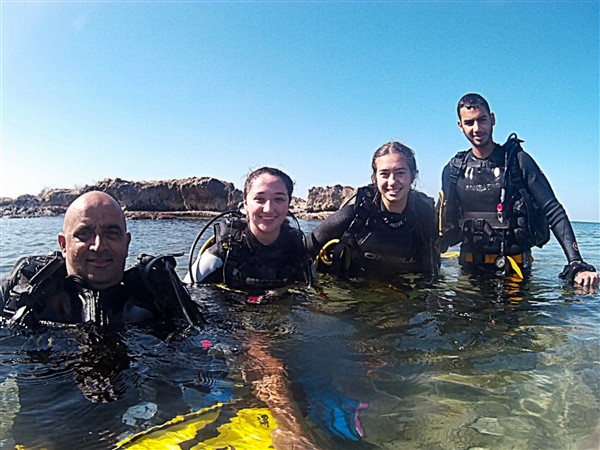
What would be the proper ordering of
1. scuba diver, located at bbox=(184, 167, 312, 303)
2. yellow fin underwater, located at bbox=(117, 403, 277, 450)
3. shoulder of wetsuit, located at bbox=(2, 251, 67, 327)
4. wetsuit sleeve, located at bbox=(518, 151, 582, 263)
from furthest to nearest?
1. wetsuit sleeve, located at bbox=(518, 151, 582, 263)
2. scuba diver, located at bbox=(184, 167, 312, 303)
3. shoulder of wetsuit, located at bbox=(2, 251, 67, 327)
4. yellow fin underwater, located at bbox=(117, 403, 277, 450)

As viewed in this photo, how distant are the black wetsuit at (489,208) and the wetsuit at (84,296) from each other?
13.6 ft

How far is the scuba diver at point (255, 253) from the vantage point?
4.93m

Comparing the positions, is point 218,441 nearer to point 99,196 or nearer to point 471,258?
point 99,196

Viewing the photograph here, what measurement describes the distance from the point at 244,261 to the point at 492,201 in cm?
369

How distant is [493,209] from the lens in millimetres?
6480

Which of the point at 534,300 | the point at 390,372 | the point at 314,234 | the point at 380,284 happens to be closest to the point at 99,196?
the point at 390,372

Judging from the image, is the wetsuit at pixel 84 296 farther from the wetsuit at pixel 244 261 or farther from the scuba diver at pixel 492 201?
the scuba diver at pixel 492 201

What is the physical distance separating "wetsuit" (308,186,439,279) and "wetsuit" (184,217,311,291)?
864mm

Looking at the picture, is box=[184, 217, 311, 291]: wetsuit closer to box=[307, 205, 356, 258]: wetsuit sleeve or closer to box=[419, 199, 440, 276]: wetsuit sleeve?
box=[307, 205, 356, 258]: wetsuit sleeve

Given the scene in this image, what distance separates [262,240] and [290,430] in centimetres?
287

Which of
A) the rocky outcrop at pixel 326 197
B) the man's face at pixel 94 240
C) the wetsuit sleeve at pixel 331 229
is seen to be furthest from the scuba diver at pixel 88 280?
the rocky outcrop at pixel 326 197

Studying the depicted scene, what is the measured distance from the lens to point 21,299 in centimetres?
334

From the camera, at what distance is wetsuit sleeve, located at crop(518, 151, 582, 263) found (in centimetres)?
575

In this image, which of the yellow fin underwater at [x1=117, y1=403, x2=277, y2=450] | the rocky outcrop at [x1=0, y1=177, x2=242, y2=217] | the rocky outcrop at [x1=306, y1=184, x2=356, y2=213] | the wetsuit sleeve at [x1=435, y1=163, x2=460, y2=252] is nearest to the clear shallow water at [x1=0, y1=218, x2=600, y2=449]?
the yellow fin underwater at [x1=117, y1=403, x2=277, y2=450]
